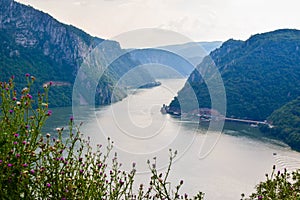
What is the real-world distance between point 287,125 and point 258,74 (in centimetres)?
1501

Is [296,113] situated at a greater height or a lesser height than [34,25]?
lesser

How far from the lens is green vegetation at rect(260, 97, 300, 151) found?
81.8ft

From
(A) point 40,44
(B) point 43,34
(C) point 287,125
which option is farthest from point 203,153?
(B) point 43,34

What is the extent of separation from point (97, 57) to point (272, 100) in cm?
2270

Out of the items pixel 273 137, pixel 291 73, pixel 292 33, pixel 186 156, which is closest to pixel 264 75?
pixel 291 73

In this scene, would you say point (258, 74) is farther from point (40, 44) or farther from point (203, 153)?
point (40, 44)

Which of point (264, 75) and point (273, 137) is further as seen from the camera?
point (264, 75)

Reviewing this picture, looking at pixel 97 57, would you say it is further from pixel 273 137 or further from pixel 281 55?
pixel 273 137

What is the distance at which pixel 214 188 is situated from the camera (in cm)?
1477

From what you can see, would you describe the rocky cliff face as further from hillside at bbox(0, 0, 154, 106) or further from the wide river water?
the wide river water

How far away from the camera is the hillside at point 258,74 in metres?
36.6

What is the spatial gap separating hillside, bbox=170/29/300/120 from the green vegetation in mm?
3047

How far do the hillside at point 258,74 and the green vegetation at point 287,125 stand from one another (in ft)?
10.00

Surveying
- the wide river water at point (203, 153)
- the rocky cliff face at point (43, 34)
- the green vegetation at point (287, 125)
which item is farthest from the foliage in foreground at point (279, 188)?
the rocky cliff face at point (43, 34)
